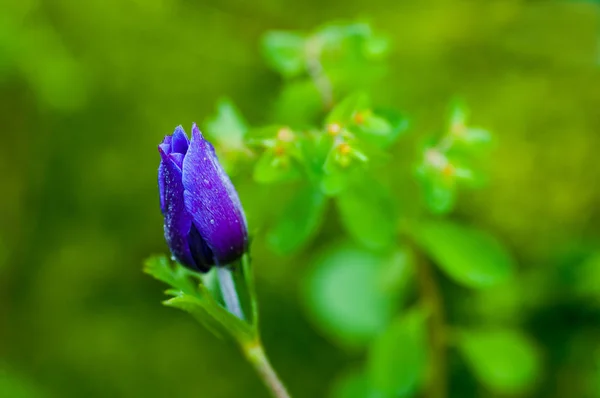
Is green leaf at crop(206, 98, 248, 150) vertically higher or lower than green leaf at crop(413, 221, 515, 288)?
higher

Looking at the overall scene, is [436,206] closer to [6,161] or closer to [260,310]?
[260,310]

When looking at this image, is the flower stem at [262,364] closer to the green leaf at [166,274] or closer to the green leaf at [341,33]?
the green leaf at [166,274]

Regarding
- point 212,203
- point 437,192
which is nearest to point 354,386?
point 437,192

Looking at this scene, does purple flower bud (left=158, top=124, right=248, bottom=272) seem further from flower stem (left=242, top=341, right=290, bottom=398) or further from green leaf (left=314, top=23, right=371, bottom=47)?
green leaf (left=314, top=23, right=371, bottom=47)

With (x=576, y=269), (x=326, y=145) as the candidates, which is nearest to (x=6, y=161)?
(x=326, y=145)

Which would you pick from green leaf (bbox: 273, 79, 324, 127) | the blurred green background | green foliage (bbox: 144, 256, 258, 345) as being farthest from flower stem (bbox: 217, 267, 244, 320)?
the blurred green background

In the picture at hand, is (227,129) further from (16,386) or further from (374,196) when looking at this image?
(16,386)

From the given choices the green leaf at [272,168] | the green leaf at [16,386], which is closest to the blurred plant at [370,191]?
the green leaf at [272,168]
